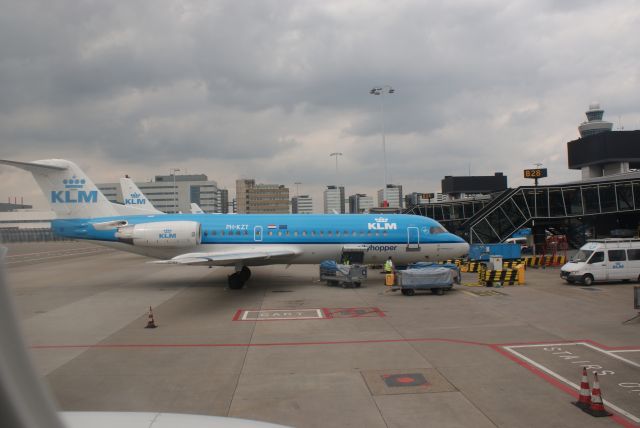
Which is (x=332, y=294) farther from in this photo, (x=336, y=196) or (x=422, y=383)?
(x=336, y=196)

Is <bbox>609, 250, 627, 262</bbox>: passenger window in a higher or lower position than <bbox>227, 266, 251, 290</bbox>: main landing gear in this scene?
higher

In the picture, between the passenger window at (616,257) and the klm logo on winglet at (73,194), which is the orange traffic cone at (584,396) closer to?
the passenger window at (616,257)

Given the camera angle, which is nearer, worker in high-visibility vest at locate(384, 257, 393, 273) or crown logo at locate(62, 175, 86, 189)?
crown logo at locate(62, 175, 86, 189)

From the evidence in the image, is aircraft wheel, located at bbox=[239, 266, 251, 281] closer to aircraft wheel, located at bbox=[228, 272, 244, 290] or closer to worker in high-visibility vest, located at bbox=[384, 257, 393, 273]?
aircraft wheel, located at bbox=[228, 272, 244, 290]

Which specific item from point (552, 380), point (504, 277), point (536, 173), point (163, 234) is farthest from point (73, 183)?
point (536, 173)

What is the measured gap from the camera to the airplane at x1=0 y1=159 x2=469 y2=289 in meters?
22.8

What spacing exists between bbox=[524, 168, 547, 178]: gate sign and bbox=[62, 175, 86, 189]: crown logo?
39.0 meters

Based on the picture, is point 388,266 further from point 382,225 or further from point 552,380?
point 552,380

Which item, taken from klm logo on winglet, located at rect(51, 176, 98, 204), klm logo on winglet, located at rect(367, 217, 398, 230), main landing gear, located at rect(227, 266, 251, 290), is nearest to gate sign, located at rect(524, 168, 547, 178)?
klm logo on winglet, located at rect(367, 217, 398, 230)

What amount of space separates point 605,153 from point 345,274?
5877 centimetres

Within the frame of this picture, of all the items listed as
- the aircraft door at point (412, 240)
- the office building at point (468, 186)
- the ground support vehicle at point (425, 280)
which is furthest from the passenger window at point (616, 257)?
the office building at point (468, 186)

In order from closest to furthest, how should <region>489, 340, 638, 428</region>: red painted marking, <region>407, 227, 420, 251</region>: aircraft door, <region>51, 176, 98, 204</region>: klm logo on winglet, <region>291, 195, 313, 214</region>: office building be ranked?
<region>489, 340, 638, 428</region>: red painted marking, <region>51, 176, 98, 204</region>: klm logo on winglet, <region>407, 227, 420, 251</region>: aircraft door, <region>291, 195, 313, 214</region>: office building

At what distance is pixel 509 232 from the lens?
128 feet

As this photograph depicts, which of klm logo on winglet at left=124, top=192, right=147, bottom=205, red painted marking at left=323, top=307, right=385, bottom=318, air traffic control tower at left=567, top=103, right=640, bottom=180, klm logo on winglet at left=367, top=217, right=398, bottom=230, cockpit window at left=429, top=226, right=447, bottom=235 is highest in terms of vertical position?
air traffic control tower at left=567, top=103, right=640, bottom=180
